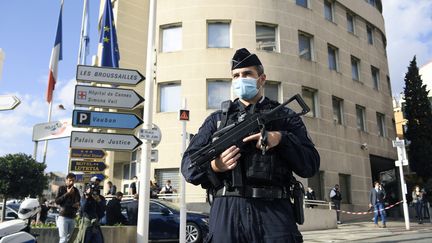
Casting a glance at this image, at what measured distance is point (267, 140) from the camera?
2.45 meters

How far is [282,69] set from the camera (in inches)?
825

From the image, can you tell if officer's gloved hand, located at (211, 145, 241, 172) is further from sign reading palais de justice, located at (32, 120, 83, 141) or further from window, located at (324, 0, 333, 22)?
window, located at (324, 0, 333, 22)

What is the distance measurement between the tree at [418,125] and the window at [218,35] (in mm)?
19053

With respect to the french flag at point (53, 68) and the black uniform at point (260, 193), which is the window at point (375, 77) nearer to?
the french flag at point (53, 68)

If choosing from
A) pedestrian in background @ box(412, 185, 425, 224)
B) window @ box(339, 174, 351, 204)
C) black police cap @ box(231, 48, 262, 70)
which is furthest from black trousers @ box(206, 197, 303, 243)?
window @ box(339, 174, 351, 204)

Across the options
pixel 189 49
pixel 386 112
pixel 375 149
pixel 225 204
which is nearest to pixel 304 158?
pixel 225 204

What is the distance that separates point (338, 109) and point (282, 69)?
5.84 m

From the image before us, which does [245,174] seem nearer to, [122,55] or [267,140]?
[267,140]

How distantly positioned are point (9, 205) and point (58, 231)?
11.7 meters

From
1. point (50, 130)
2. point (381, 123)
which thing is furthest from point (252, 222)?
point (381, 123)

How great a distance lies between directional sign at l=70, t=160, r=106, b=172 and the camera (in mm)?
13391

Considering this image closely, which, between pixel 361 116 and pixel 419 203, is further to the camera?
pixel 361 116

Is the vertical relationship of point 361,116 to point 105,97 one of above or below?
above

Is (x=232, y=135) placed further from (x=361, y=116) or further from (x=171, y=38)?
(x=361, y=116)
